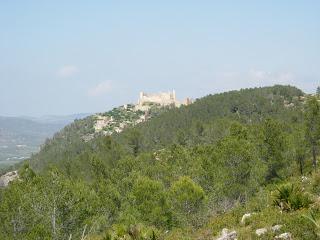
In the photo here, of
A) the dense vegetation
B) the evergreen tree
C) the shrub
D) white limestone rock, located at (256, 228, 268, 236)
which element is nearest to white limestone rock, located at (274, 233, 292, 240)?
the dense vegetation

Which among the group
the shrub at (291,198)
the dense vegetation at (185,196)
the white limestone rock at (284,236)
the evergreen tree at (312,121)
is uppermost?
the evergreen tree at (312,121)

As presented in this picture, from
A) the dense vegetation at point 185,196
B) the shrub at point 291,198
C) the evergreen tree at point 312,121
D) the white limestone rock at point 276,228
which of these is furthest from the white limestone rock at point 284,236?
the evergreen tree at point 312,121

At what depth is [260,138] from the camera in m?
55.4

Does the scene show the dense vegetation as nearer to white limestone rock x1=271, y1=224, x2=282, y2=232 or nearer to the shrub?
the shrub

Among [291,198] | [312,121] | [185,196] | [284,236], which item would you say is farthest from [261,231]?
[312,121]

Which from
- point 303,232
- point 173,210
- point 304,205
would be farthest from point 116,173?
point 303,232

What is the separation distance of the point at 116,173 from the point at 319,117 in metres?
28.5

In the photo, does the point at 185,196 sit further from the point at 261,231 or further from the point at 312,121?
the point at 312,121

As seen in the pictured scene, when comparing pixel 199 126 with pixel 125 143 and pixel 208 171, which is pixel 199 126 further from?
pixel 208 171

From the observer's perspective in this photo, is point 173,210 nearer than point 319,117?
Yes

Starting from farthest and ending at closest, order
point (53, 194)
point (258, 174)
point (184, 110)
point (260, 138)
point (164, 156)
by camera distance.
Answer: point (184, 110) < point (164, 156) < point (260, 138) < point (258, 174) < point (53, 194)

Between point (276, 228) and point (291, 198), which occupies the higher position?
point (291, 198)

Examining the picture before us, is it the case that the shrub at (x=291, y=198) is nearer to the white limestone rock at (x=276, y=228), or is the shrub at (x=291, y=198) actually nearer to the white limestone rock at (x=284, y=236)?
the white limestone rock at (x=276, y=228)

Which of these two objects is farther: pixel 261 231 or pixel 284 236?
pixel 261 231
